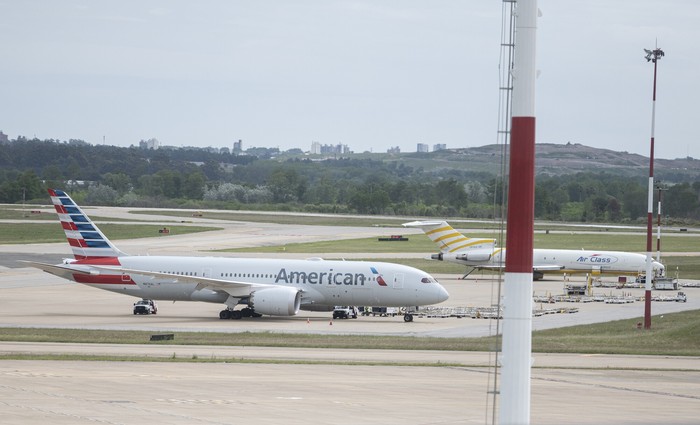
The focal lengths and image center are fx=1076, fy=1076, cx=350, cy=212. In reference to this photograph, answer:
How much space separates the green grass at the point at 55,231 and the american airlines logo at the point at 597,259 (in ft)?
187

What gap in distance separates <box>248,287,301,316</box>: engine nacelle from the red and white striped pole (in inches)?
1592

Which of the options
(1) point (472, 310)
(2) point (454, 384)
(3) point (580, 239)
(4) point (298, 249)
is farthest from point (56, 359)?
(3) point (580, 239)

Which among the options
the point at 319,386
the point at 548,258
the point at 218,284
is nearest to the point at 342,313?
the point at 218,284

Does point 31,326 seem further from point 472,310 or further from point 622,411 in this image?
point 622,411

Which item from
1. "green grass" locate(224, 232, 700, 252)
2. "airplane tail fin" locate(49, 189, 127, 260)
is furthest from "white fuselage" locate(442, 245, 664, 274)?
"airplane tail fin" locate(49, 189, 127, 260)

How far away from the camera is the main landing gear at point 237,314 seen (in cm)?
5906

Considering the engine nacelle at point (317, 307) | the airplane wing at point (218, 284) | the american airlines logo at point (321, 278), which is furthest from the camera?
the engine nacelle at point (317, 307)

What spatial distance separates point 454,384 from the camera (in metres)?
34.8

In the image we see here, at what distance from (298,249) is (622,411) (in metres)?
85.0

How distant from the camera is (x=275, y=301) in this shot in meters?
57.5

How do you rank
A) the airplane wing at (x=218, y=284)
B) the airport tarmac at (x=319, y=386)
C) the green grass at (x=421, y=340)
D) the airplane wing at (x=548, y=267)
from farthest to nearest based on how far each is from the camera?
the airplane wing at (x=548, y=267)
the airplane wing at (x=218, y=284)
the green grass at (x=421, y=340)
the airport tarmac at (x=319, y=386)

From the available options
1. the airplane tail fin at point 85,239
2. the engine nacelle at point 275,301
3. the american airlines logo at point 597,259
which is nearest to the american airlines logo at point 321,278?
the engine nacelle at point 275,301

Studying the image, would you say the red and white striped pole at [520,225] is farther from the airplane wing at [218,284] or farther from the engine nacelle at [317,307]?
the engine nacelle at [317,307]

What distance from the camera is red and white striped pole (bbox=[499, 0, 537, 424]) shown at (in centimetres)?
1720
